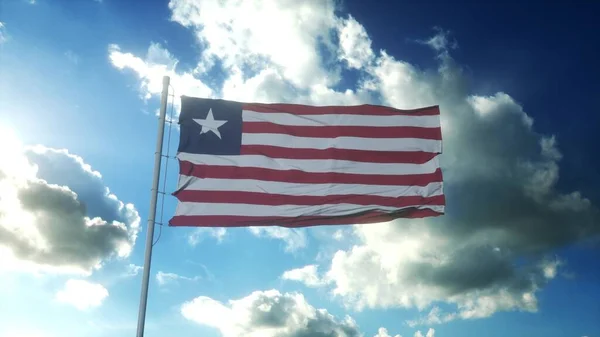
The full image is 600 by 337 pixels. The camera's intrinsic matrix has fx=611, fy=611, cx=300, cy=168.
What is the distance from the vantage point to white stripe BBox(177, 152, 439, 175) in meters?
22.0

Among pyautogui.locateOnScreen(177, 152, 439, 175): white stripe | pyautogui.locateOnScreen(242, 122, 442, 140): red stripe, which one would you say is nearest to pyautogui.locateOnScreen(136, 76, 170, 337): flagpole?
pyautogui.locateOnScreen(177, 152, 439, 175): white stripe

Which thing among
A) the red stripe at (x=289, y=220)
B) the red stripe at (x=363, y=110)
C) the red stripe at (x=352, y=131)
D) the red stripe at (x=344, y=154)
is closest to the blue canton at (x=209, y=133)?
the red stripe at (x=344, y=154)

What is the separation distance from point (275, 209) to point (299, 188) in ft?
4.05

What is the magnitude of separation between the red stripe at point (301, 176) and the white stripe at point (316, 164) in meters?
0.14

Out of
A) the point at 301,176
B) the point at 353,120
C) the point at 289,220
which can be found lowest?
the point at 289,220

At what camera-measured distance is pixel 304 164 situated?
2269 centimetres

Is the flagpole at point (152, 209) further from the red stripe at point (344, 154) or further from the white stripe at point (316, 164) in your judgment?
the red stripe at point (344, 154)

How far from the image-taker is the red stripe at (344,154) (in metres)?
22.7

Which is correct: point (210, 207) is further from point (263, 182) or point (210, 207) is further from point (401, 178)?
point (401, 178)

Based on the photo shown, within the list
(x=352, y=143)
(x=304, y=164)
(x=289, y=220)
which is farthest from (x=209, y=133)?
(x=352, y=143)

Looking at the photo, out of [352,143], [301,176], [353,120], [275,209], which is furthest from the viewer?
[353,120]

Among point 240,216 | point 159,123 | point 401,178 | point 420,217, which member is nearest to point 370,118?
point 401,178

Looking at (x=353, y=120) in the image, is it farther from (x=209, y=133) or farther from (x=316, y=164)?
(x=209, y=133)

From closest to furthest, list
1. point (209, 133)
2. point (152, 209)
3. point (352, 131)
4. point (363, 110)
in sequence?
point (152, 209), point (209, 133), point (352, 131), point (363, 110)
